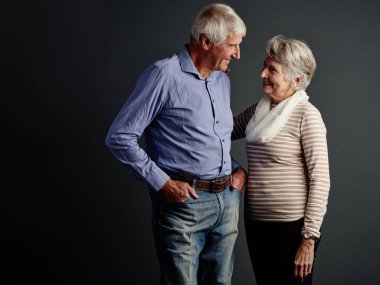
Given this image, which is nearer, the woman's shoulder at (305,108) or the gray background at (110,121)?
the woman's shoulder at (305,108)

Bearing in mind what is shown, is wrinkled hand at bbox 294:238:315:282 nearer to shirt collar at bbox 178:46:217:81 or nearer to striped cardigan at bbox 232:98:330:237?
striped cardigan at bbox 232:98:330:237

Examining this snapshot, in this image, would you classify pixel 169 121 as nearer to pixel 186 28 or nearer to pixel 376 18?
pixel 186 28

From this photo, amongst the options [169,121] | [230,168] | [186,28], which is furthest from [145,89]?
[186,28]

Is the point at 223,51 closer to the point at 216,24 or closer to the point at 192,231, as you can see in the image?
the point at 216,24

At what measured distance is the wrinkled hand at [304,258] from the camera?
233cm

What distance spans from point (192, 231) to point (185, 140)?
0.35 meters

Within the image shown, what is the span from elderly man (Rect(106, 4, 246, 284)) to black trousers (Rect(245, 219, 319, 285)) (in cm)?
15

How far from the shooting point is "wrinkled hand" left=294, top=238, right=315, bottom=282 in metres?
2.33

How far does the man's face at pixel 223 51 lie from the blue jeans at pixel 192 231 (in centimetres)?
49

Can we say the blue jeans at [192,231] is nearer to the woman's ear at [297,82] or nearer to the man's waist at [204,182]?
the man's waist at [204,182]

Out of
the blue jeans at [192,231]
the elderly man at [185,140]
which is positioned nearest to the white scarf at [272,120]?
the elderly man at [185,140]

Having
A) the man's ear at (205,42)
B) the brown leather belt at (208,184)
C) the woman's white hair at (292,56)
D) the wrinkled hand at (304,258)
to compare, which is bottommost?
the wrinkled hand at (304,258)

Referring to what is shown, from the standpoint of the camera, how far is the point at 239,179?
98.5 inches

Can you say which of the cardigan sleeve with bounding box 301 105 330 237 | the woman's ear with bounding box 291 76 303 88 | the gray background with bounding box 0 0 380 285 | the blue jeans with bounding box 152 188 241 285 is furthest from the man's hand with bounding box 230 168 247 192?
the gray background with bounding box 0 0 380 285
